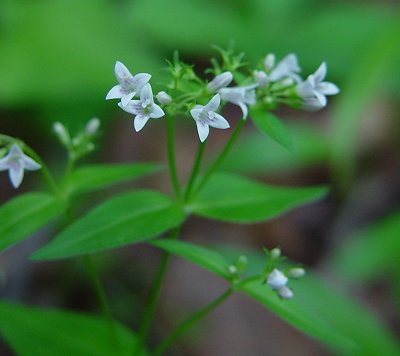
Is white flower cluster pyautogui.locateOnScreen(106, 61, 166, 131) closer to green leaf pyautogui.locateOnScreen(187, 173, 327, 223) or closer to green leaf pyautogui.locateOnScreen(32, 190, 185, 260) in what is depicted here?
green leaf pyautogui.locateOnScreen(32, 190, 185, 260)

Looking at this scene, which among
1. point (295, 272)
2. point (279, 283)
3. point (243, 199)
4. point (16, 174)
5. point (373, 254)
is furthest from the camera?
point (373, 254)

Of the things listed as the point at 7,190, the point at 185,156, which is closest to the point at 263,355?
the point at 185,156

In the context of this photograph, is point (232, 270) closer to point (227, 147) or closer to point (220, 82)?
point (227, 147)

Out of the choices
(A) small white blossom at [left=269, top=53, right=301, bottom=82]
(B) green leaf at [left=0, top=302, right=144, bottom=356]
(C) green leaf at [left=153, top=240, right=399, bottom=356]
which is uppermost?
(A) small white blossom at [left=269, top=53, right=301, bottom=82]

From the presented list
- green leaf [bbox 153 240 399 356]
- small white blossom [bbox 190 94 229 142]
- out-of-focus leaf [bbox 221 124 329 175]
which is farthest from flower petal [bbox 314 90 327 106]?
out-of-focus leaf [bbox 221 124 329 175]

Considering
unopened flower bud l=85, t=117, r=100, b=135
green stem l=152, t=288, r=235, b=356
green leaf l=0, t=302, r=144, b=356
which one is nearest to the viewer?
green stem l=152, t=288, r=235, b=356

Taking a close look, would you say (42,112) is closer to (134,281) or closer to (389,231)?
(134,281)

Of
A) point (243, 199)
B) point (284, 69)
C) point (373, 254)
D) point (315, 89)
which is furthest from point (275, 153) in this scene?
point (315, 89)
